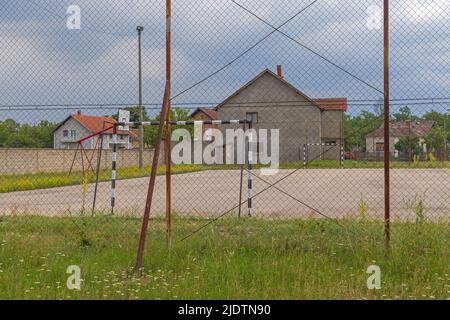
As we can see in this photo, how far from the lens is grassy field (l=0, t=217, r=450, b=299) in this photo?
4516mm

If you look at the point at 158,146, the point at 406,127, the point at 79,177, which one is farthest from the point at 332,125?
the point at 79,177

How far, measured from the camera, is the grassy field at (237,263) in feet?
14.8

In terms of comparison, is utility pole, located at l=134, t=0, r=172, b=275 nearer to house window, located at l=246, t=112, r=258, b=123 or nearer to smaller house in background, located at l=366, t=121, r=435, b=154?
house window, located at l=246, t=112, r=258, b=123

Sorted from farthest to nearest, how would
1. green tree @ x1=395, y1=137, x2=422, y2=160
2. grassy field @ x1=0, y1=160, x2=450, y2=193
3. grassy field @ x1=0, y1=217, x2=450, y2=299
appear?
1. green tree @ x1=395, y1=137, x2=422, y2=160
2. grassy field @ x1=0, y1=160, x2=450, y2=193
3. grassy field @ x1=0, y1=217, x2=450, y2=299

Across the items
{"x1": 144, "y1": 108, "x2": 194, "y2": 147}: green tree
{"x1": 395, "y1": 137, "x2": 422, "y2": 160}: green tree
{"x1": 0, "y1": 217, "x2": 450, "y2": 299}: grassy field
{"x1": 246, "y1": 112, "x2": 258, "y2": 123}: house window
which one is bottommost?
{"x1": 0, "y1": 217, "x2": 450, "y2": 299}: grassy field

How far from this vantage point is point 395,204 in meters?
11.6

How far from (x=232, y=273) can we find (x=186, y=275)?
497mm

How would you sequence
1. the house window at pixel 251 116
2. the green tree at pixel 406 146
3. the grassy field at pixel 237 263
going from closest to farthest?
1. the grassy field at pixel 237 263
2. the house window at pixel 251 116
3. the green tree at pixel 406 146

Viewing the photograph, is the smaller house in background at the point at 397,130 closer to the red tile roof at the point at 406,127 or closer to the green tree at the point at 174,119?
the red tile roof at the point at 406,127

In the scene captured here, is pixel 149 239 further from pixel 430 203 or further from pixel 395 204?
pixel 430 203

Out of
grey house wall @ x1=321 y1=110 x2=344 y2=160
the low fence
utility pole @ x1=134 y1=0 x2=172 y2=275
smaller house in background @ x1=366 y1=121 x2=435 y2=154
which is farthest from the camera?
the low fence

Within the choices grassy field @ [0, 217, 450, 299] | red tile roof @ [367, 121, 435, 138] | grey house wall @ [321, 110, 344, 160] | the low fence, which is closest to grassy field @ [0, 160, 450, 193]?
grey house wall @ [321, 110, 344, 160]

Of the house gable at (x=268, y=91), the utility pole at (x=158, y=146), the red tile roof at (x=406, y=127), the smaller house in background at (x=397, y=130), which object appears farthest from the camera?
the smaller house in background at (x=397, y=130)

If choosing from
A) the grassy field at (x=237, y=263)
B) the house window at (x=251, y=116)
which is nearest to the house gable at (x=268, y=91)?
the house window at (x=251, y=116)
